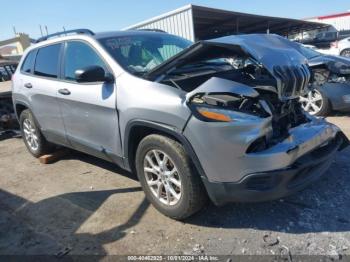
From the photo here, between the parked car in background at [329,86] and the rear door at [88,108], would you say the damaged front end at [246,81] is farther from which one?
the parked car in background at [329,86]

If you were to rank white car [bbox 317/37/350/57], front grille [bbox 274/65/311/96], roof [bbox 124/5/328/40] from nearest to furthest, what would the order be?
front grille [bbox 274/65/311/96] → roof [bbox 124/5/328/40] → white car [bbox 317/37/350/57]

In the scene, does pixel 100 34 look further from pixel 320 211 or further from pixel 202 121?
pixel 320 211

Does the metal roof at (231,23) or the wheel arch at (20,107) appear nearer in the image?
the wheel arch at (20,107)

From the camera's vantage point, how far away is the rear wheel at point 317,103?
21.5 feet

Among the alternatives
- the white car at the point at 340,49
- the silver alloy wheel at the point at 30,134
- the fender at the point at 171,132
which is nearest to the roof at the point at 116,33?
the fender at the point at 171,132

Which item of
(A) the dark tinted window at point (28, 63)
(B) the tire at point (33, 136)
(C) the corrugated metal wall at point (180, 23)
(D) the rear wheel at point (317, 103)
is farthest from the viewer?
(C) the corrugated metal wall at point (180, 23)

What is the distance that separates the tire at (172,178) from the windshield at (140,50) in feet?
2.74

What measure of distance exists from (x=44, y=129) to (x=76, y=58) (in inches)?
56.2

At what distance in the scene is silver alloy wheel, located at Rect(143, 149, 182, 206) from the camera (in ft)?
10.7

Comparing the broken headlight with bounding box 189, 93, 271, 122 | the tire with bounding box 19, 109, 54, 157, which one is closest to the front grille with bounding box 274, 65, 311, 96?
the broken headlight with bounding box 189, 93, 271, 122

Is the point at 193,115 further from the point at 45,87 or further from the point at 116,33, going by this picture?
the point at 45,87

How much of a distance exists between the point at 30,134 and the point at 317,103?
5.11 m

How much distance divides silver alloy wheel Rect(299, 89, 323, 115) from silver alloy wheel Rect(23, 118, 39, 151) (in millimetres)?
4702

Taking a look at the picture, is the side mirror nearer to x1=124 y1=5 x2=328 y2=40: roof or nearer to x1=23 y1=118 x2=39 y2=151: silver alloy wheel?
x1=23 y1=118 x2=39 y2=151: silver alloy wheel
